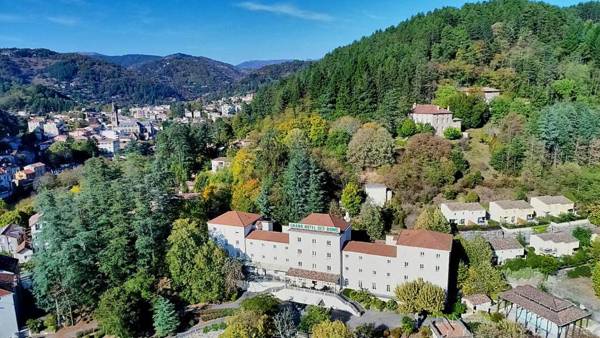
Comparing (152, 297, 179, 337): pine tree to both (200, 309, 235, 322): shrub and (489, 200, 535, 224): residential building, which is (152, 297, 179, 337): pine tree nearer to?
(200, 309, 235, 322): shrub

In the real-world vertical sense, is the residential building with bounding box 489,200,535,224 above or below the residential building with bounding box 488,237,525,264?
above

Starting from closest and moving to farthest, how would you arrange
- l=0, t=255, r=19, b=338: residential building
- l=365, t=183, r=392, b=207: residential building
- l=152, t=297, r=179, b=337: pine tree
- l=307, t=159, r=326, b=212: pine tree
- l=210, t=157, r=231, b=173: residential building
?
l=152, t=297, r=179, b=337: pine tree, l=0, t=255, r=19, b=338: residential building, l=307, t=159, r=326, b=212: pine tree, l=365, t=183, r=392, b=207: residential building, l=210, t=157, r=231, b=173: residential building

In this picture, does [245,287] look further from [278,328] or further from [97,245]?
[97,245]

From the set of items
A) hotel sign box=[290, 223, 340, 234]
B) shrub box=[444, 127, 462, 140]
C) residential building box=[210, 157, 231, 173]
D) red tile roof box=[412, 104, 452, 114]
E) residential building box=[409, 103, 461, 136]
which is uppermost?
red tile roof box=[412, 104, 452, 114]

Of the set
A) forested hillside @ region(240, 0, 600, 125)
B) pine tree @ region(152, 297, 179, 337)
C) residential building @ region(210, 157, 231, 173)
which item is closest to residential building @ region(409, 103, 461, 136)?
forested hillside @ region(240, 0, 600, 125)

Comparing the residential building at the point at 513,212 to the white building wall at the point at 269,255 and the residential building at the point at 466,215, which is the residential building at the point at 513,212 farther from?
the white building wall at the point at 269,255

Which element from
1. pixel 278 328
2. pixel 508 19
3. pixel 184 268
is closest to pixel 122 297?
pixel 184 268

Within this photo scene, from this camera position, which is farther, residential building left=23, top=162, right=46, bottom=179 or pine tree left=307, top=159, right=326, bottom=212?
residential building left=23, top=162, right=46, bottom=179
